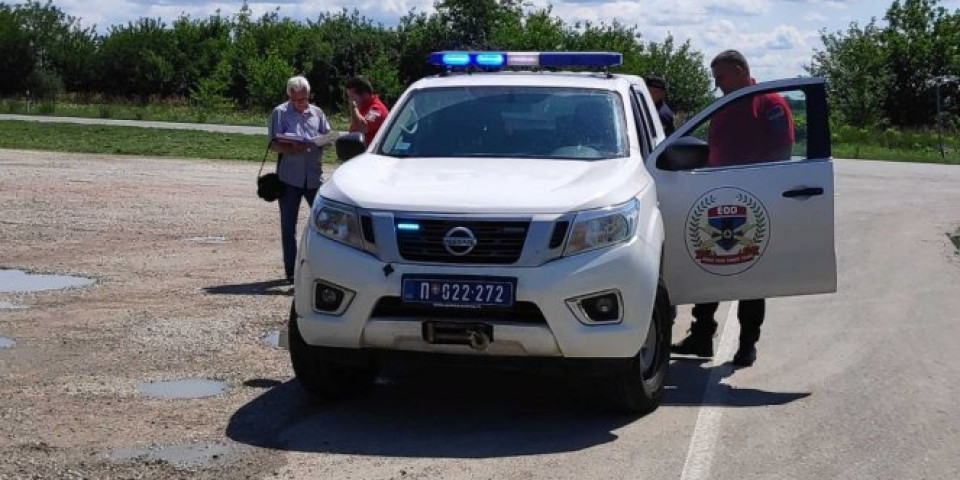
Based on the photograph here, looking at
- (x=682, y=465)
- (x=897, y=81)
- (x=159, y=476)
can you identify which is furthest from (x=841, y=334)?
(x=897, y=81)

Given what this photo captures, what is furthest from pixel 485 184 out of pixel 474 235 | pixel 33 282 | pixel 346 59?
pixel 346 59

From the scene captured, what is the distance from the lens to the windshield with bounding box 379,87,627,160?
8609mm

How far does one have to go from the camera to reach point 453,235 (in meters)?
7.32

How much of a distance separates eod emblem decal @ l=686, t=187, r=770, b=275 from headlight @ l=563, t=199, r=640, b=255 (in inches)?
52.5

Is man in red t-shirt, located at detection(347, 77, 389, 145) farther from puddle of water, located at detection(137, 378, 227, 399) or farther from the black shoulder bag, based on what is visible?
puddle of water, located at detection(137, 378, 227, 399)

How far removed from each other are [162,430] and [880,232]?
14.0m

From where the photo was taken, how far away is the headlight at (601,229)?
7328mm

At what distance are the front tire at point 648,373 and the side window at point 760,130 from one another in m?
1.56

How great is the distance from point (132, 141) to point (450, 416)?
29394 millimetres

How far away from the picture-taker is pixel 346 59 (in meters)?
69.6

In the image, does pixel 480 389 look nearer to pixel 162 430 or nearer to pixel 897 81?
pixel 162 430

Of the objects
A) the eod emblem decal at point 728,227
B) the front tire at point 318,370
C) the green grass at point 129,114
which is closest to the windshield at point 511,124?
the eod emblem decal at point 728,227

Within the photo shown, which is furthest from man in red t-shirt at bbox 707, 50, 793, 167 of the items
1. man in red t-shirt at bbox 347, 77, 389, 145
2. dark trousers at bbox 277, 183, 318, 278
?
dark trousers at bbox 277, 183, 318, 278

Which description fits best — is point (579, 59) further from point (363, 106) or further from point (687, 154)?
point (363, 106)
